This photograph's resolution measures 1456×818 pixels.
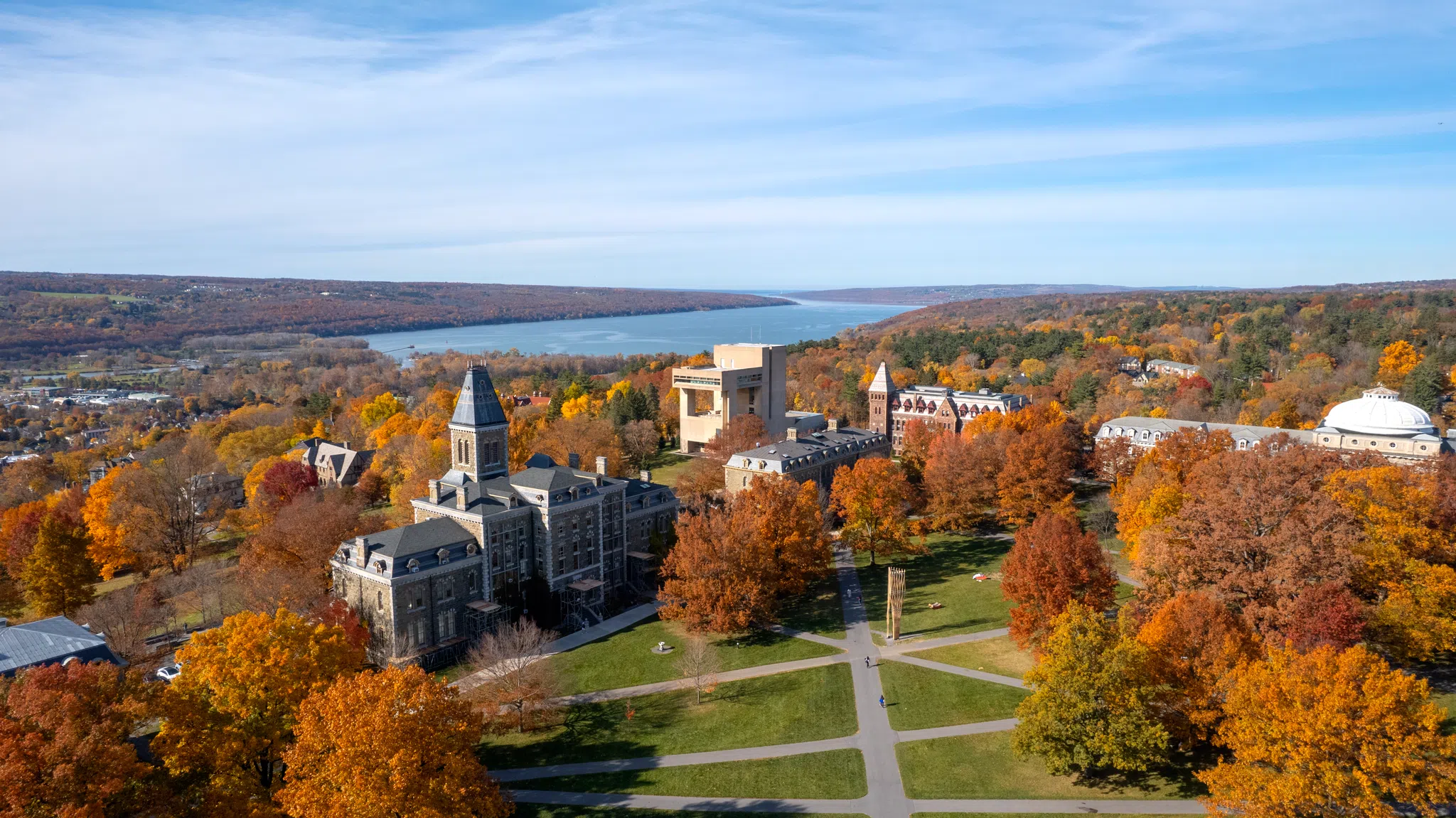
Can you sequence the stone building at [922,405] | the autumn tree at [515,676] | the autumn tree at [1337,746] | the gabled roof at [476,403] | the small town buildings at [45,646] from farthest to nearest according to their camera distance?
1. the stone building at [922,405]
2. the gabled roof at [476,403]
3. the autumn tree at [515,676]
4. the small town buildings at [45,646]
5. the autumn tree at [1337,746]

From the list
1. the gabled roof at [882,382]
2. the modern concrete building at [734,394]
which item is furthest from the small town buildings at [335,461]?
the gabled roof at [882,382]

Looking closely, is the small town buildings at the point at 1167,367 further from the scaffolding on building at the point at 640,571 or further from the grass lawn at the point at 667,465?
the scaffolding on building at the point at 640,571

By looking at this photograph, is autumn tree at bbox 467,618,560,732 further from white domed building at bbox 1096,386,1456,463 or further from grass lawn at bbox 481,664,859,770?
white domed building at bbox 1096,386,1456,463

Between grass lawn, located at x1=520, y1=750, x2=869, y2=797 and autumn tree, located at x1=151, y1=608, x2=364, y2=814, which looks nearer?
autumn tree, located at x1=151, y1=608, x2=364, y2=814

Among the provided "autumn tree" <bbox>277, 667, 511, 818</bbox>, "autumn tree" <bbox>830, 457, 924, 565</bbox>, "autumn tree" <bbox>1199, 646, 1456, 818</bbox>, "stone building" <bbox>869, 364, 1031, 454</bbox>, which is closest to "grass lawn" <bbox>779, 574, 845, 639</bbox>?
"autumn tree" <bbox>830, 457, 924, 565</bbox>

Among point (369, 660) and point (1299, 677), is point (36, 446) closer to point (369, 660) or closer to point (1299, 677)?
point (369, 660)

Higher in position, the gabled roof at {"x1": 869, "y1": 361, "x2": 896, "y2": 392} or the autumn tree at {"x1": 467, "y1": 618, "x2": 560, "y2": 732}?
the gabled roof at {"x1": 869, "y1": 361, "x2": 896, "y2": 392}

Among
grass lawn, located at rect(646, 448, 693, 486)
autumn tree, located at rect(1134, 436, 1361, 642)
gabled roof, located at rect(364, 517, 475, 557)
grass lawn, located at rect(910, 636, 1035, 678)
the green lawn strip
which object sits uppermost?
autumn tree, located at rect(1134, 436, 1361, 642)
